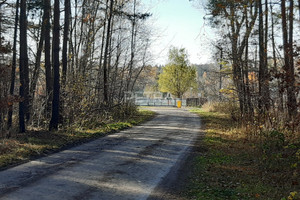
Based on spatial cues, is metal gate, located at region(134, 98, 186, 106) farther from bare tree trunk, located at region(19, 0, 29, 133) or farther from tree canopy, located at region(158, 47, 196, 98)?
bare tree trunk, located at region(19, 0, 29, 133)

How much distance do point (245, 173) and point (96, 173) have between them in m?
3.72

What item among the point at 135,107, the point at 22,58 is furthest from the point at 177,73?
the point at 22,58

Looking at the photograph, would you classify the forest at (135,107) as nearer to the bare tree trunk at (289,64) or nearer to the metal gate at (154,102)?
the bare tree trunk at (289,64)

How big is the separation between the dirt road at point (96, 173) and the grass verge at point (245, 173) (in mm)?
856

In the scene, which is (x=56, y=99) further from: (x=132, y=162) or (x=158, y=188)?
(x=158, y=188)

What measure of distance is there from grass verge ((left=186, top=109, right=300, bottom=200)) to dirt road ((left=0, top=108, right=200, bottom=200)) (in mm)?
856

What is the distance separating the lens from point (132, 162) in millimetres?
9055

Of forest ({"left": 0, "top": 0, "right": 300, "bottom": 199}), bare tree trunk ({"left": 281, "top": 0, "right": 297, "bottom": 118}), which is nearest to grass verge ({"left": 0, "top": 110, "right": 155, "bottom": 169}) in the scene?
forest ({"left": 0, "top": 0, "right": 300, "bottom": 199})

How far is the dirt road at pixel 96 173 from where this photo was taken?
20.2 ft

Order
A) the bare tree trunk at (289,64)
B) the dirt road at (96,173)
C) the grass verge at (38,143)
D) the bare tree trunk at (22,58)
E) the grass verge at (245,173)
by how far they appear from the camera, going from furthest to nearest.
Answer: the bare tree trunk at (22,58), the bare tree trunk at (289,64), the grass verge at (38,143), the grass verge at (245,173), the dirt road at (96,173)

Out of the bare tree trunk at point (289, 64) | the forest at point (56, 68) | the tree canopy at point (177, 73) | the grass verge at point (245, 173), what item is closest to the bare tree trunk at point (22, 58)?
the forest at point (56, 68)

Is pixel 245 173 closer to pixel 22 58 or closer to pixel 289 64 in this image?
pixel 289 64

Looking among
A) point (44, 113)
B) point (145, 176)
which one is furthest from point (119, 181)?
point (44, 113)

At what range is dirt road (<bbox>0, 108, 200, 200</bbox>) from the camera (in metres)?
6.16
